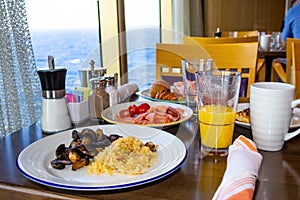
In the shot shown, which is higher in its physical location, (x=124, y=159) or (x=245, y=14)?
(x=245, y=14)

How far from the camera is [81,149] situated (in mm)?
745

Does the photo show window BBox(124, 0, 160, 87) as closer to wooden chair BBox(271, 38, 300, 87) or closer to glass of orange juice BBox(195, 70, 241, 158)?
wooden chair BBox(271, 38, 300, 87)

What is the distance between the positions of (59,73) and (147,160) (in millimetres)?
401

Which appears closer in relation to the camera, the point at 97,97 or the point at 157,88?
the point at 97,97

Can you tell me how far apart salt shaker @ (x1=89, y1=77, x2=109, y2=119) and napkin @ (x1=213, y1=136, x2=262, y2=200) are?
1.80ft

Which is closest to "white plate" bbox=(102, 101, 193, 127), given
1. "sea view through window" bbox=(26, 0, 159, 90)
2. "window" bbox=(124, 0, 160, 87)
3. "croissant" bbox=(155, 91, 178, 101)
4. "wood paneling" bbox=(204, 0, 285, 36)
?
"croissant" bbox=(155, 91, 178, 101)

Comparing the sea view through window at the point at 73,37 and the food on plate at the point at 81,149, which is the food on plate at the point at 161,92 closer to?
the sea view through window at the point at 73,37

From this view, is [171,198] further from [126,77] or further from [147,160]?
[126,77]

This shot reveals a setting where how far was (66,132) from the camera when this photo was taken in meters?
0.92

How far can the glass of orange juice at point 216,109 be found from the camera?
2.59 ft

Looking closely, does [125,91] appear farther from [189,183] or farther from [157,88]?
[189,183]

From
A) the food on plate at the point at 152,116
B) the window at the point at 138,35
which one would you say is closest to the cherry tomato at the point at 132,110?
the food on plate at the point at 152,116

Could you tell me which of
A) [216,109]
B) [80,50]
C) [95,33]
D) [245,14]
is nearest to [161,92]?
[216,109]

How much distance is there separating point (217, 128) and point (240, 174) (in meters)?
0.21
